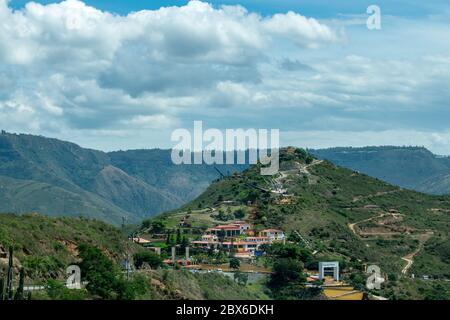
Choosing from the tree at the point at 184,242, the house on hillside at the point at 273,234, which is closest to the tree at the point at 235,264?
the tree at the point at 184,242

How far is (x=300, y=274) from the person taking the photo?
67.8 m

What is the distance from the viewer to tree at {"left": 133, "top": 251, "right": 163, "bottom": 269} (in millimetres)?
61469

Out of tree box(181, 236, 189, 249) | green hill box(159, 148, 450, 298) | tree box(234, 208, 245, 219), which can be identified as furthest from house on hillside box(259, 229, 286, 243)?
tree box(234, 208, 245, 219)

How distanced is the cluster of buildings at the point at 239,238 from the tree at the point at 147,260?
67.4 ft

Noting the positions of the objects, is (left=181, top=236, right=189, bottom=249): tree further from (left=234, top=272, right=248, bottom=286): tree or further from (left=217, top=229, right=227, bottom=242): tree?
(left=234, top=272, right=248, bottom=286): tree

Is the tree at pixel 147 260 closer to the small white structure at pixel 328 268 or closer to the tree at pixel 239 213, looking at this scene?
the small white structure at pixel 328 268

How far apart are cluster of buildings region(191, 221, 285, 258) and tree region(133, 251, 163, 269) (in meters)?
20.5

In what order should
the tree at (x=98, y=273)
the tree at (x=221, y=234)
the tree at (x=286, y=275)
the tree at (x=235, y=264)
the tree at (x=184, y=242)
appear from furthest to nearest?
the tree at (x=221, y=234) < the tree at (x=184, y=242) < the tree at (x=235, y=264) < the tree at (x=286, y=275) < the tree at (x=98, y=273)

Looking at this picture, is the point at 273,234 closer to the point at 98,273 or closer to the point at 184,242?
the point at 184,242

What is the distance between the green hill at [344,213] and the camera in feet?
317

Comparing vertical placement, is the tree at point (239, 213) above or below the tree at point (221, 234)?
above
